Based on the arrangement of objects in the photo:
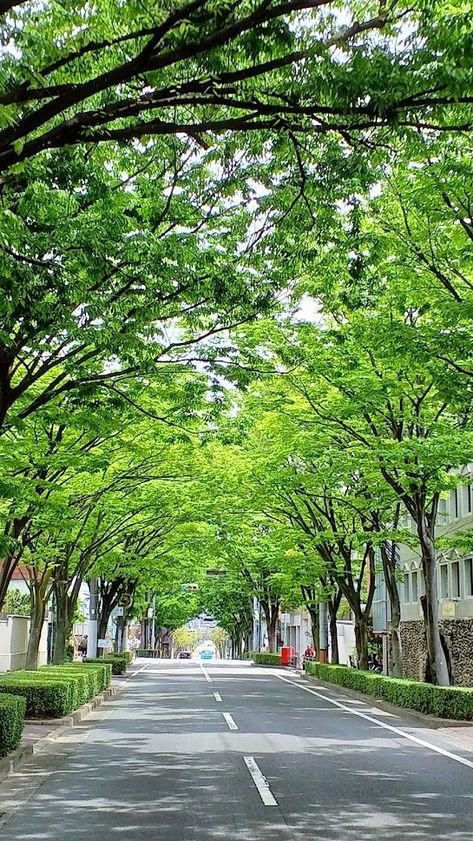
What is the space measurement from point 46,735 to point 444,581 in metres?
23.0

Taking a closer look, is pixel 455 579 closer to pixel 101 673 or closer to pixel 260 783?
pixel 101 673

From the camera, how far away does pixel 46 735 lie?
51.4ft

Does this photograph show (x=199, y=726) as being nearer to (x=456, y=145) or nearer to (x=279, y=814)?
(x=279, y=814)

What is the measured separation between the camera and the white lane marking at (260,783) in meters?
9.72

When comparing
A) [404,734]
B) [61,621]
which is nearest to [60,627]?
[61,621]

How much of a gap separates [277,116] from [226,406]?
9.08m

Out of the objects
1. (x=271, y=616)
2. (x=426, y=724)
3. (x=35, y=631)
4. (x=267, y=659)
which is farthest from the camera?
(x=271, y=616)

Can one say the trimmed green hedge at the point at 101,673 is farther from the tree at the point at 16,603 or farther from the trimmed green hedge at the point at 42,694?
the tree at the point at 16,603

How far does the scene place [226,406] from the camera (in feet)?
49.7

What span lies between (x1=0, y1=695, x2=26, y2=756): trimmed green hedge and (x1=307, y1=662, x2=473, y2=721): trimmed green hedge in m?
9.72

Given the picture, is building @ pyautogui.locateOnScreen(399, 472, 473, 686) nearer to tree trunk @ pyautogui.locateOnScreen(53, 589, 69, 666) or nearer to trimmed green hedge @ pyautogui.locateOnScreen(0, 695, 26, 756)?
tree trunk @ pyautogui.locateOnScreen(53, 589, 69, 666)

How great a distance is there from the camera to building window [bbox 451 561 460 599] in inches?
1334

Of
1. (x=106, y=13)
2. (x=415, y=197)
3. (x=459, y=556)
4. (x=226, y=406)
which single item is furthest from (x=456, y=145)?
(x=459, y=556)

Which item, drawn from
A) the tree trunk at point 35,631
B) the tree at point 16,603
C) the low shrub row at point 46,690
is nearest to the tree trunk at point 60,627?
the tree trunk at point 35,631
